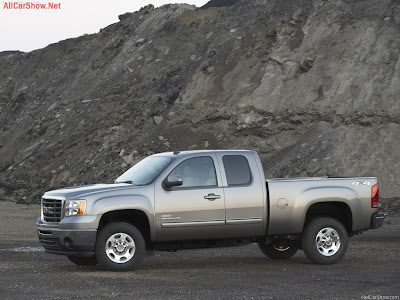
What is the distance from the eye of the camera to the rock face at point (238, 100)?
3231cm

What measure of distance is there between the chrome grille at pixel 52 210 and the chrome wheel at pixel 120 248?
2.97 ft

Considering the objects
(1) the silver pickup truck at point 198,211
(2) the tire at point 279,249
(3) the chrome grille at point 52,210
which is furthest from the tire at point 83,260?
(2) the tire at point 279,249

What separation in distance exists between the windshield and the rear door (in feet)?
2.95

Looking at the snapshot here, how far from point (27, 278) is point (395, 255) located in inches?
263

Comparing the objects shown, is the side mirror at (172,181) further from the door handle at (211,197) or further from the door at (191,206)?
the door handle at (211,197)

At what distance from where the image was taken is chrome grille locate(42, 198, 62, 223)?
1279cm

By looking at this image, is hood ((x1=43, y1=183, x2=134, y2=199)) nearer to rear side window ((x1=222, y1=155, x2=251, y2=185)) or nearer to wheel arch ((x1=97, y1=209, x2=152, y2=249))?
wheel arch ((x1=97, y1=209, x2=152, y2=249))

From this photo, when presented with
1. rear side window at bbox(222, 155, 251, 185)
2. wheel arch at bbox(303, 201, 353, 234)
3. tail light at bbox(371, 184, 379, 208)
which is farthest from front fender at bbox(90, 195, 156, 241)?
tail light at bbox(371, 184, 379, 208)

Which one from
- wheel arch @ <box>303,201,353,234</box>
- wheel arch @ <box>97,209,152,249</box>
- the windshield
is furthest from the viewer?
wheel arch @ <box>303,201,353,234</box>

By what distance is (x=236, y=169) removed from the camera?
43.8 ft

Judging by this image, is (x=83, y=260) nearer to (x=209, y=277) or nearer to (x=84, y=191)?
(x=84, y=191)

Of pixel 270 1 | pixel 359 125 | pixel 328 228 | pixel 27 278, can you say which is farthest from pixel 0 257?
pixel 270 1

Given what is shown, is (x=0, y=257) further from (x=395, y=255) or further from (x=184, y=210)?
(x=395, y=255)

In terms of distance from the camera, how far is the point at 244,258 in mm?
14688
